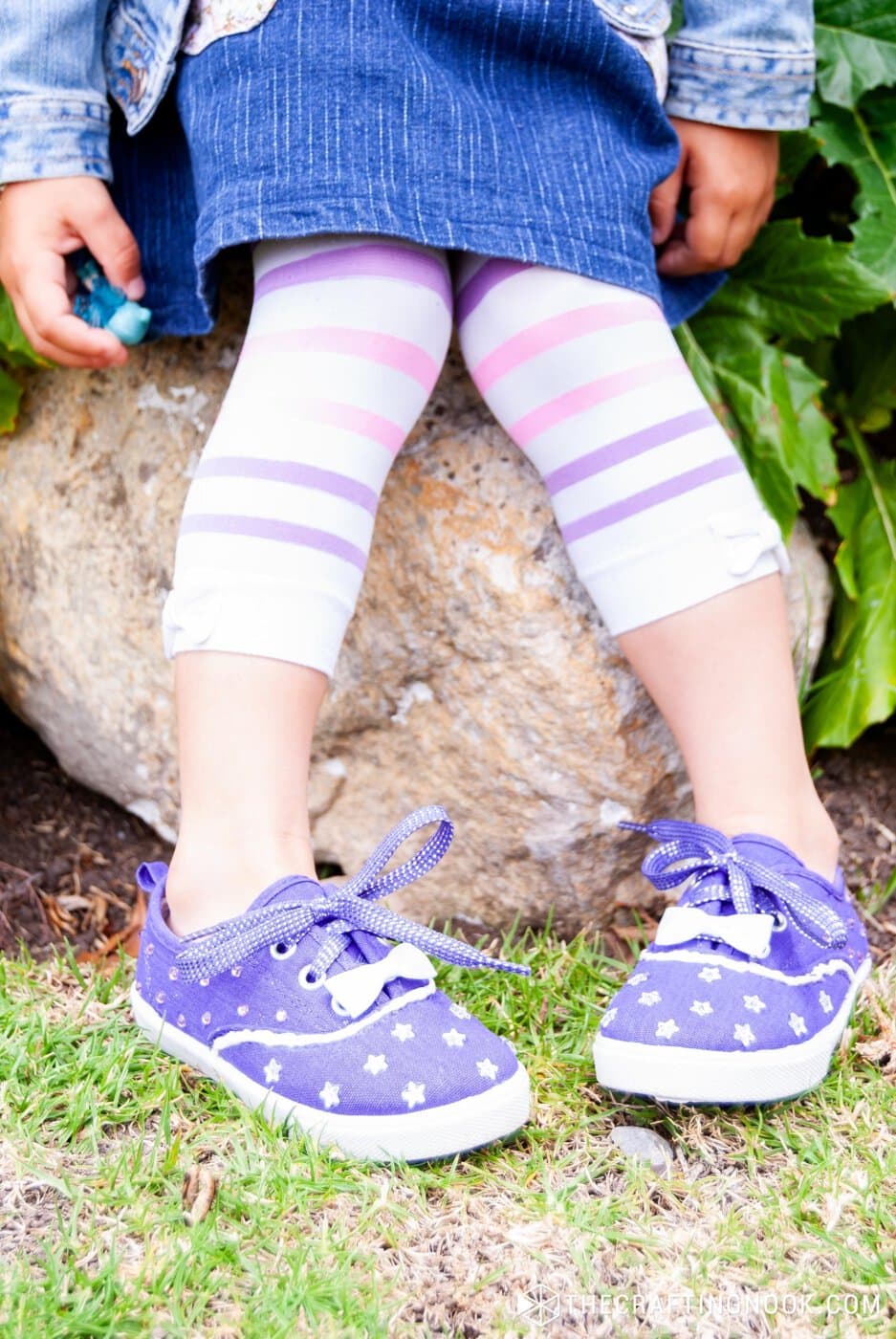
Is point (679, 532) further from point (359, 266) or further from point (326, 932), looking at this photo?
point (326, 932)

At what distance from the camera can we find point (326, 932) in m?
1.03

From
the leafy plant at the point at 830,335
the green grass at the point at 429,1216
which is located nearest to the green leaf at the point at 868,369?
the leafy plant at the point at 830,335

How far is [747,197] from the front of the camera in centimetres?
140

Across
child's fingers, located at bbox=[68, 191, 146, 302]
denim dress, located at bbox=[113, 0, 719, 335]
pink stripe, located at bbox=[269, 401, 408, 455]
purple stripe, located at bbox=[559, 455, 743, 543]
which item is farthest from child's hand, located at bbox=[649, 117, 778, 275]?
child's fingers, located at bbox=[68, 191, 146, 302]

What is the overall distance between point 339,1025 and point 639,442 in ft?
2.06

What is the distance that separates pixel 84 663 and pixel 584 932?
0.72 m

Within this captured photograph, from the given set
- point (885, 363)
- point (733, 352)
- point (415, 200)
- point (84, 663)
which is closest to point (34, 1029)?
point (84, 663)

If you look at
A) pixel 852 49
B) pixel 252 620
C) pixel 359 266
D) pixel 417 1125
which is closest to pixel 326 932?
pixel 417 1125

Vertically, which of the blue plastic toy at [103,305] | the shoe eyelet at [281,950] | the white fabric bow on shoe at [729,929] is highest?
the blue plastic toy at [103,305]

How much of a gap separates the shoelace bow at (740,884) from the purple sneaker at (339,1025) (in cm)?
20

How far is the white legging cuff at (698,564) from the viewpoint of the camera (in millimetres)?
1181

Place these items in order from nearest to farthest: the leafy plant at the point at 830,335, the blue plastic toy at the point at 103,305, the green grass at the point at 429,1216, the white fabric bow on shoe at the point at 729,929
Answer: the green grass at the point at 429,1216
the white fabric bow on shoe at the point at 729,929
the blue plastic toy at the point at 103,305
the leafy plant at the point at 830,335

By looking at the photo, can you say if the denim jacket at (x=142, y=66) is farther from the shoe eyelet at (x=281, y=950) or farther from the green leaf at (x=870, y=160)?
the shoe eyelet at (x=281, y=950)

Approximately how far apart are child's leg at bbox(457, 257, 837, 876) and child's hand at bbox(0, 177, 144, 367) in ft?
1.29
